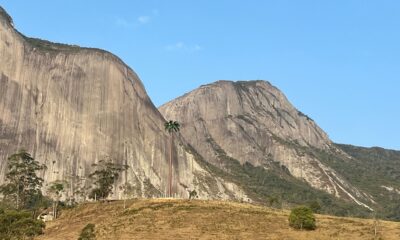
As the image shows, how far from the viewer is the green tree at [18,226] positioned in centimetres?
8957

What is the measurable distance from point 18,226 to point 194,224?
31090mm

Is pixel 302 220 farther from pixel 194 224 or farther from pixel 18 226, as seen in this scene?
pixel 18 226

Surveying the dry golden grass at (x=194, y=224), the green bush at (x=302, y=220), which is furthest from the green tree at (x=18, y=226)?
the green bush at (x=302, y=220)

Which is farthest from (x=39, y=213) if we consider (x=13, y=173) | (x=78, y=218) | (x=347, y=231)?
(x=347, y=231)

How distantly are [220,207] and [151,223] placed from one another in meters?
21.1

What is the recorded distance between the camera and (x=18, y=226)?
90875 mm

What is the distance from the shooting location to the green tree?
89.6m

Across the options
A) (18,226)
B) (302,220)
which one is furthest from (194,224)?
(18,226)

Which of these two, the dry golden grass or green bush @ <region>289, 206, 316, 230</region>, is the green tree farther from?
green bush @ <region>289, 206, 316, 230</region>

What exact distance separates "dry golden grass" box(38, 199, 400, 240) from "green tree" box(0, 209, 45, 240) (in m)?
7.52

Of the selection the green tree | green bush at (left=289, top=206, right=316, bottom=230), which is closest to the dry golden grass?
green bush at (left=289, top=206, right=316, bottom=230)

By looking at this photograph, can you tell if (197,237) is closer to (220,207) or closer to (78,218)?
(220,207)

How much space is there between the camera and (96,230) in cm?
10056

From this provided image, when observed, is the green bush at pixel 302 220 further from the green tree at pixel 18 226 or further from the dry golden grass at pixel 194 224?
the green tree at pixel 18 226
